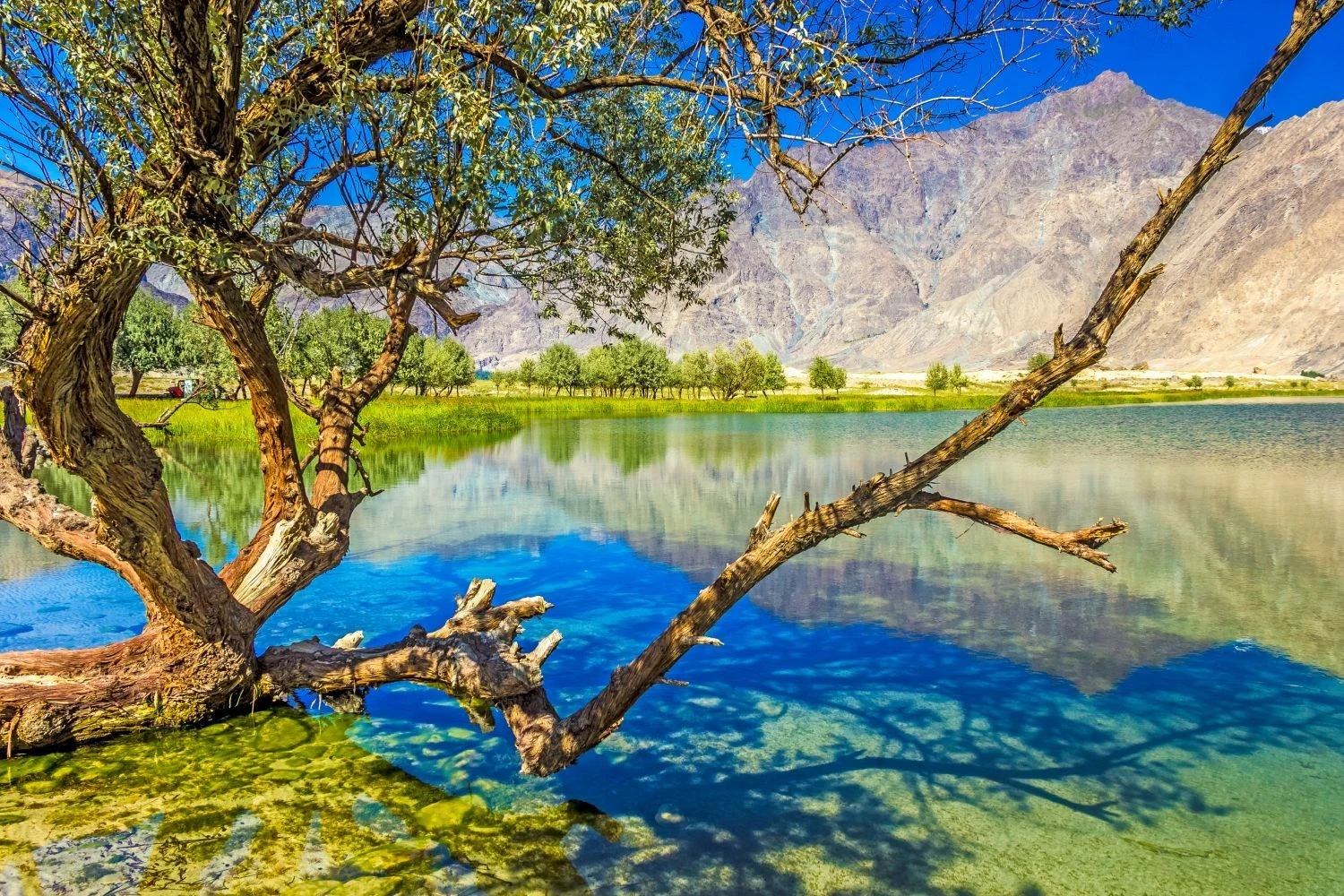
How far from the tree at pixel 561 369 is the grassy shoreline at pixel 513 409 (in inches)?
1401

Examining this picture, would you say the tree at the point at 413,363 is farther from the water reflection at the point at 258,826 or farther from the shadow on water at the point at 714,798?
the shadow on water at the point at 714,798

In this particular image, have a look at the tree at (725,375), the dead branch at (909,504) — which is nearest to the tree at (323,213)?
the dead branch at (909,504)

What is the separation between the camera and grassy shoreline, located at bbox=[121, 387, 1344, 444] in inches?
1752

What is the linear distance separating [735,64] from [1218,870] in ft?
23.5

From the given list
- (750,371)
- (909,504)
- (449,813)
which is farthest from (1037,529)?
(750,371)

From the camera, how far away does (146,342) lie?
245ft

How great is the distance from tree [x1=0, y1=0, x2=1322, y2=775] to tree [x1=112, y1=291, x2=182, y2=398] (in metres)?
76.6

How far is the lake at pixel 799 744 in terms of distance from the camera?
233 inches

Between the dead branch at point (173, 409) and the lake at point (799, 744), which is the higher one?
the dead branch at point (173, 409)

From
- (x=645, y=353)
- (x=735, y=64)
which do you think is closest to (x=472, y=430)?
(x=735, y=64)

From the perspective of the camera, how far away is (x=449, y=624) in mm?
9250

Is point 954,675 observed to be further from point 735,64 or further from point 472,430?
point 472,430

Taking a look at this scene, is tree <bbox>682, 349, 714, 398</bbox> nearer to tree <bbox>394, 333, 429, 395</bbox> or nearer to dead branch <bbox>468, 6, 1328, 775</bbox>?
tree <bbox>394, 333, 429, 395</bbox>

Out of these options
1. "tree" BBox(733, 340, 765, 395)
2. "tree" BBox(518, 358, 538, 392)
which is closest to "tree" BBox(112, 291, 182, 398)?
"tree" BBox(518, 358, 538, 392)
